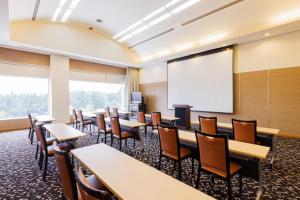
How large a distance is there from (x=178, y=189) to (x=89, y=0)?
6.82 m

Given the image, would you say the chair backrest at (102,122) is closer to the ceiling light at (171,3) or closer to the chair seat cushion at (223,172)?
the chair seat cushion at (223,172)

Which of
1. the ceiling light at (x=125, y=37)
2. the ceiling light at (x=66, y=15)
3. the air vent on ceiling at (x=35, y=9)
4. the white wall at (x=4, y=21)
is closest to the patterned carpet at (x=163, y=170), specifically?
the white wall at (x=4, y=21)

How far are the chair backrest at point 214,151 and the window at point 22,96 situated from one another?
833 centimetres

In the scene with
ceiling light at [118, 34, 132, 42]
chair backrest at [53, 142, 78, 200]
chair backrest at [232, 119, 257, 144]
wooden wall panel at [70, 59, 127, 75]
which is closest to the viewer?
chair backrest at [53, 142, 78, 200]

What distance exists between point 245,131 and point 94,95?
8.64 meters

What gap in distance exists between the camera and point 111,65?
10.3 meters

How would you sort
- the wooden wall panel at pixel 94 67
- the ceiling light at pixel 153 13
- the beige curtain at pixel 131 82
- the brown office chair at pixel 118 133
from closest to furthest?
the brown office chair at pixel 118 133, the ceiling light at pixel 153 13, the wooden wall panel at pixel 94 67, the beige curtain at pixel 131 82

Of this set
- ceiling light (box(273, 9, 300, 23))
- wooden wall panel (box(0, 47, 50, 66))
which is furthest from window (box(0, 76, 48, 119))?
ceiling light (box(273, 9, 300, 23))

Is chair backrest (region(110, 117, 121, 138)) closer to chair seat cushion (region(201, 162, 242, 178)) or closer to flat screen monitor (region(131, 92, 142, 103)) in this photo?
chair seat cushion (region(201, 162, 242, 178))

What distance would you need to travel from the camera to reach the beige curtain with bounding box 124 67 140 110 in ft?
35.3

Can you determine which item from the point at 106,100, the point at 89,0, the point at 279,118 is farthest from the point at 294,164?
the point at 106,100

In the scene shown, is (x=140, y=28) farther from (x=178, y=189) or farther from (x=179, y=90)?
(x=178, y=189)

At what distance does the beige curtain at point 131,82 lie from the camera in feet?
35.3

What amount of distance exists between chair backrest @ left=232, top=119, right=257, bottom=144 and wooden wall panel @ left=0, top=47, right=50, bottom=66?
8.48 m
